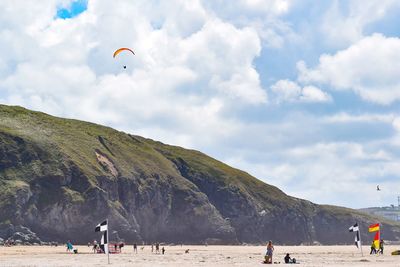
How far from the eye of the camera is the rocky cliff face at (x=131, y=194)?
387ft

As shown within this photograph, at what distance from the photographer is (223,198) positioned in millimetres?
164500

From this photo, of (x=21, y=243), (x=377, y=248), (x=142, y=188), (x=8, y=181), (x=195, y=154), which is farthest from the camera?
(x=195, y=154)

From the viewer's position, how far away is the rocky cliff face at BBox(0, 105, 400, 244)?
118 m

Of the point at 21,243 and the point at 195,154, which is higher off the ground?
the point at 195,154

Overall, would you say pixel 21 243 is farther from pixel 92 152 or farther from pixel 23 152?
pixel 92 152

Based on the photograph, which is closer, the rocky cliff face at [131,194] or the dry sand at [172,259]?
the dry sand at [172,259]

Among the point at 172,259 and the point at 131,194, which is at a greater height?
the point at 131,194

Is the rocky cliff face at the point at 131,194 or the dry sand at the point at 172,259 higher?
the rocky cliff face at the point at 131,194

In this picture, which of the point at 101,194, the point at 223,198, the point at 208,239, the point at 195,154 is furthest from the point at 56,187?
the point at 195,154

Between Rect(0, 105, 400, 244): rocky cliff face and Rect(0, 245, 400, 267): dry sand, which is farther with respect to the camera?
Rect(0, 105, 400, 244): rocky cliff face

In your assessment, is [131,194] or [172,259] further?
[131,194]

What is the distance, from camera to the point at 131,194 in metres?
138

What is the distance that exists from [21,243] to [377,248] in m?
61.4

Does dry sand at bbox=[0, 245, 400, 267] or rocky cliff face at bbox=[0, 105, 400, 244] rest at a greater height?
rocky cliff face at bbox=[0, 105, 400, 244]
